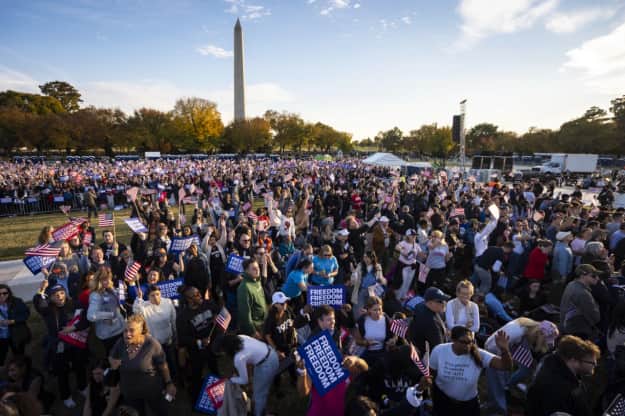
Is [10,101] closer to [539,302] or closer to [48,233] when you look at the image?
[48,233]

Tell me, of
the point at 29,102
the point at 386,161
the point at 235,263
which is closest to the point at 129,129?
the point at 29,102

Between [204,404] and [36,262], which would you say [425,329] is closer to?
[204,404]

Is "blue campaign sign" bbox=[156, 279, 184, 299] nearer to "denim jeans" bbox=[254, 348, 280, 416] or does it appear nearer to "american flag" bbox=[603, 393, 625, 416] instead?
"denim jeans" bbox=[254, 348, 280, 416]

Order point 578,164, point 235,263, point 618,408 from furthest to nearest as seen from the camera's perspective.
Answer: point 578,164 < point 235,263 < point 618,408

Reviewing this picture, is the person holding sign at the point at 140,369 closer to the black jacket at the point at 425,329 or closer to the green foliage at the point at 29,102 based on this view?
the black jacket at the point at 425,329

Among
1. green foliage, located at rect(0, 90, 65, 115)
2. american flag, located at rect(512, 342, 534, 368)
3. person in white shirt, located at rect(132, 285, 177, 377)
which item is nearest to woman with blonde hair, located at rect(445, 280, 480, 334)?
american flag, located at rect(512, 342, 534, 368)

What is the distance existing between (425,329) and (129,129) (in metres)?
70.4

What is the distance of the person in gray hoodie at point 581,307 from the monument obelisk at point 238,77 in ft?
245

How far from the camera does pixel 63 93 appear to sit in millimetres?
85562

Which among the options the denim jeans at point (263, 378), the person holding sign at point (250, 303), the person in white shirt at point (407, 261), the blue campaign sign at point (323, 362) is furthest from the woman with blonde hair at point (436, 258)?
the blue campaign sign at point (323, 362)

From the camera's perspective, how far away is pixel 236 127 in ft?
236

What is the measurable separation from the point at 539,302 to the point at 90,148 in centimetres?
7185

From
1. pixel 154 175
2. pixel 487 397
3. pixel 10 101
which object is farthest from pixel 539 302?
pixel 10 101

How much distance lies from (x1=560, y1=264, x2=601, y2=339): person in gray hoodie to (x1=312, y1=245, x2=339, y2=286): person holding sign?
3517 millimetres
